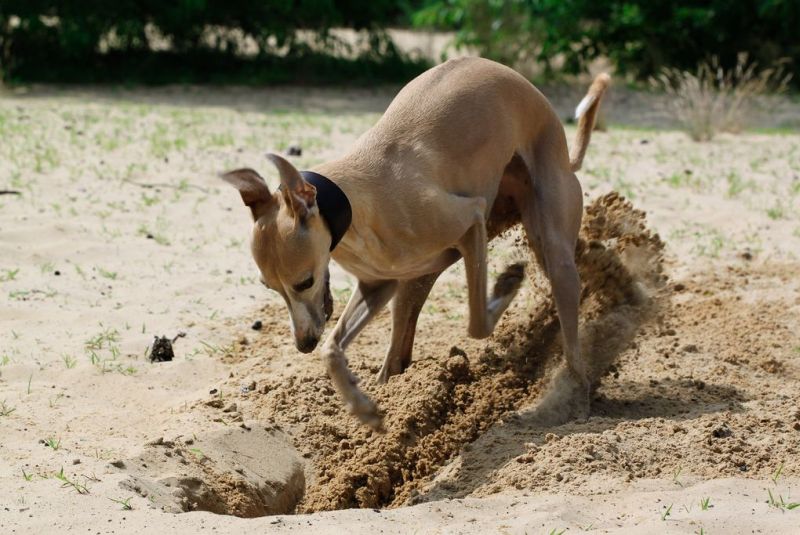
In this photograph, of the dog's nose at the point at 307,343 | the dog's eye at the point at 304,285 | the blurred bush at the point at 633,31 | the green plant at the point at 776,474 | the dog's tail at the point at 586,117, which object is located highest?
the dog's tail at the point at 586,117

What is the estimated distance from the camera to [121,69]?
17.4 m

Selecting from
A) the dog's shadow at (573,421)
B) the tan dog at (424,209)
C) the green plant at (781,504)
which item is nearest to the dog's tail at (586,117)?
the tan dog at (424,209)

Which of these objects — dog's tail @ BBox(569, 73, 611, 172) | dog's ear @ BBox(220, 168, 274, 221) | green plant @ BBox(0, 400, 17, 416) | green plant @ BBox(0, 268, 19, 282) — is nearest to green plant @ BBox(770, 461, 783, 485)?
dog's tail @ BBox(569, 73, 611, 172)

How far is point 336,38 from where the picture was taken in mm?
17766

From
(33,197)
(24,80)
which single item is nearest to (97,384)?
(33,197)

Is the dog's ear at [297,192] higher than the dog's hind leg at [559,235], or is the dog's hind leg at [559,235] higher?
the dog's ear at [297,192]

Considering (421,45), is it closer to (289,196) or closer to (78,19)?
(78,19)

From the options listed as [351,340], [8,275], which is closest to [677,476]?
[351,340]

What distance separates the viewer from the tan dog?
4715mm

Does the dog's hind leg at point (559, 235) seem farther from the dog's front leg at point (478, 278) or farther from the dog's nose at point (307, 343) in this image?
the dog's nose at point (307, 343)

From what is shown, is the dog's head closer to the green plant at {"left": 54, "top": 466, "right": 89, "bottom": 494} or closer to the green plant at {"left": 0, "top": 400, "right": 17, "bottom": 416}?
the green plant at {"left": 54, "top": 466, "right": 89, "bottom": 494}

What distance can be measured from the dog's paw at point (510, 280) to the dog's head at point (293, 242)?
152 cm

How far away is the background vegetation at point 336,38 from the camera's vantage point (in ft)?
54.7

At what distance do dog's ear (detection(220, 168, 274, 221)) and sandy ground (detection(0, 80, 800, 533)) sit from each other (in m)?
1.17
